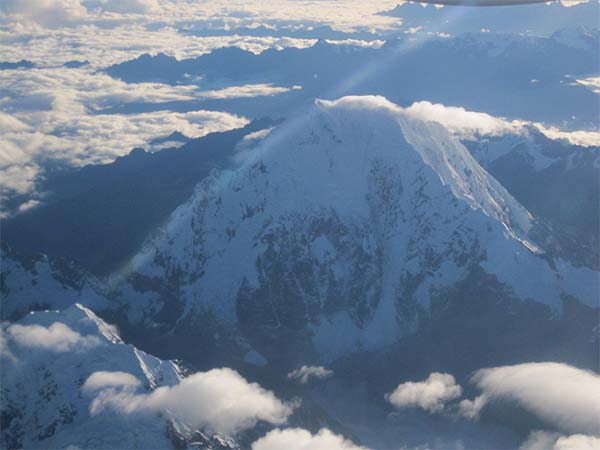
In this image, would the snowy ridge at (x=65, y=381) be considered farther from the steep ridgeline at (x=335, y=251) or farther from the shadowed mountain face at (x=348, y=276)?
the steep ridgeline at (x=335, y=251)

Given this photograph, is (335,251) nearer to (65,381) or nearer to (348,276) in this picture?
(348,276)

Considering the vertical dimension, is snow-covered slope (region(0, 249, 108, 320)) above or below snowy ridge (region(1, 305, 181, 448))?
below

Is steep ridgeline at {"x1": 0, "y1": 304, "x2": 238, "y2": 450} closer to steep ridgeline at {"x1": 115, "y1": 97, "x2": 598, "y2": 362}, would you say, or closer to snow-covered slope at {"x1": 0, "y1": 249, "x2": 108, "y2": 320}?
steep ridgeline at {"x1": 115, "y1": 97, "x2": 598, "y2": 362}

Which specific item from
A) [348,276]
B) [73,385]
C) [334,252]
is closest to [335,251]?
[334,252]

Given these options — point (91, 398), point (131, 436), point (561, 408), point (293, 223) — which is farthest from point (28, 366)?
point (561, 408)

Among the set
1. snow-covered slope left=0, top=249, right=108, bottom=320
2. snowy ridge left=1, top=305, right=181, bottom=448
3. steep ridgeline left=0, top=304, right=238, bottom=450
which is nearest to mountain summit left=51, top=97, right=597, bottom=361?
snow-covered slope left=0, top=249, right=108, bottom=320

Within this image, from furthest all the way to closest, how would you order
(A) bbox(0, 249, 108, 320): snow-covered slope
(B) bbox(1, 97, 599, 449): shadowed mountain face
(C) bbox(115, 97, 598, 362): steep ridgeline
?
(A) bbox(0, 249, 108, 320): snow-covered slope < (C) bbox(115, 97, 598, 362): steep ridgeline < (B) bbox(1, 97, 599, 449): shadowed mountain face

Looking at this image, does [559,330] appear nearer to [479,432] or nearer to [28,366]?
[479,432]
